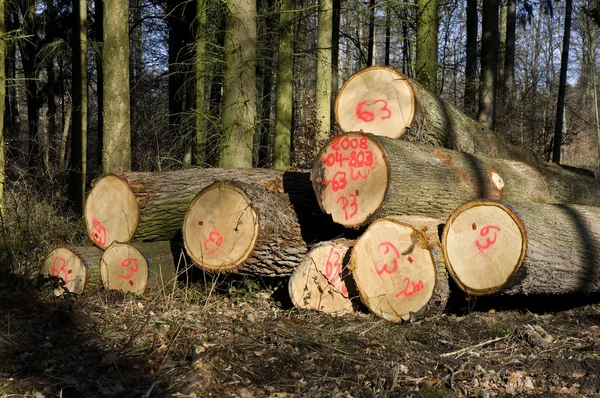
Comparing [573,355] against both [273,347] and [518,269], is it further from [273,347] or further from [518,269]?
[273,347]

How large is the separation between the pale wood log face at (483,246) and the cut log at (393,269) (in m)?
0.23

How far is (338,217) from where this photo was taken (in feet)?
17.0

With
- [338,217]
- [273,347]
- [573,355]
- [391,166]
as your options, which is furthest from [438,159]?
[273,347]

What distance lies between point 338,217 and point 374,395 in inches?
87.4

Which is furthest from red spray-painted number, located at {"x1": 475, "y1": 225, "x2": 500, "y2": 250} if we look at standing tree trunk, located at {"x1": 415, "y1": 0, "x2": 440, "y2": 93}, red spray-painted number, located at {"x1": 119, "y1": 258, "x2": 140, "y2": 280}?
standing tree trunk, located at {"x1": 415, "y1": 0, "x2": 440, "y2": 93}

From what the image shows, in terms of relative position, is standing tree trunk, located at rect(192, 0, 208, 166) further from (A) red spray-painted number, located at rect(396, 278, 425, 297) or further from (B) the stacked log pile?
(A) red spray-painted number, located at rect(396, 278, 425, 297)

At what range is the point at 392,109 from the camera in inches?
232

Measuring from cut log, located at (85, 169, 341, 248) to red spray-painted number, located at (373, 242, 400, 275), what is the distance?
0.99 meters

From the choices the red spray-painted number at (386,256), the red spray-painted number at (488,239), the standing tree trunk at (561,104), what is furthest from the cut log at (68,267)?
the standing tree trunk at (561,104)

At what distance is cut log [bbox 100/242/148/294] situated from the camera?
226 inches

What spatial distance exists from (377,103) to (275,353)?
123 inches

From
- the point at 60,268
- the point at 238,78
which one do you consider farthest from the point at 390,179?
the point at 60,268

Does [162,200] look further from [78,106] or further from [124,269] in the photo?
[78,106]

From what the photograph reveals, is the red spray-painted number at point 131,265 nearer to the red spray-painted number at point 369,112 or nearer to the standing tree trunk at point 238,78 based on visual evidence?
the standing tree trunk at point 238,78
